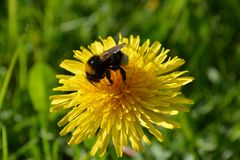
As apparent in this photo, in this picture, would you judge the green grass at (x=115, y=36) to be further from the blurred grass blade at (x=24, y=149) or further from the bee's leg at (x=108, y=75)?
the bee's leg at (x=108, y=75)

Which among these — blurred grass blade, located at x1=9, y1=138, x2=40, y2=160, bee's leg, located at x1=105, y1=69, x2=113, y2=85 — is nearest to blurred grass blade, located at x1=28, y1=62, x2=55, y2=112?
blurred grass blade, located at x1=9, y1=138, x2=40, y2=160

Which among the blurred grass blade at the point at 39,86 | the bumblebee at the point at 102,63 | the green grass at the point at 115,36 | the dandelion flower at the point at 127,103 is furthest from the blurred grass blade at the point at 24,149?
the bumblebee at the point at 102,63

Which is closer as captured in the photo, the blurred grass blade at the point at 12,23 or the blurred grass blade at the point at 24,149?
the blurred grass blade at the point at 24,149

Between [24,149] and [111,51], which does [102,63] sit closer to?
[111,51]

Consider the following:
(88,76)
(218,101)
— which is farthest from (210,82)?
(88,76)

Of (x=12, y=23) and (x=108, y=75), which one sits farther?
(x=12, y=23)

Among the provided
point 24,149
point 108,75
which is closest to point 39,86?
point 24,149
